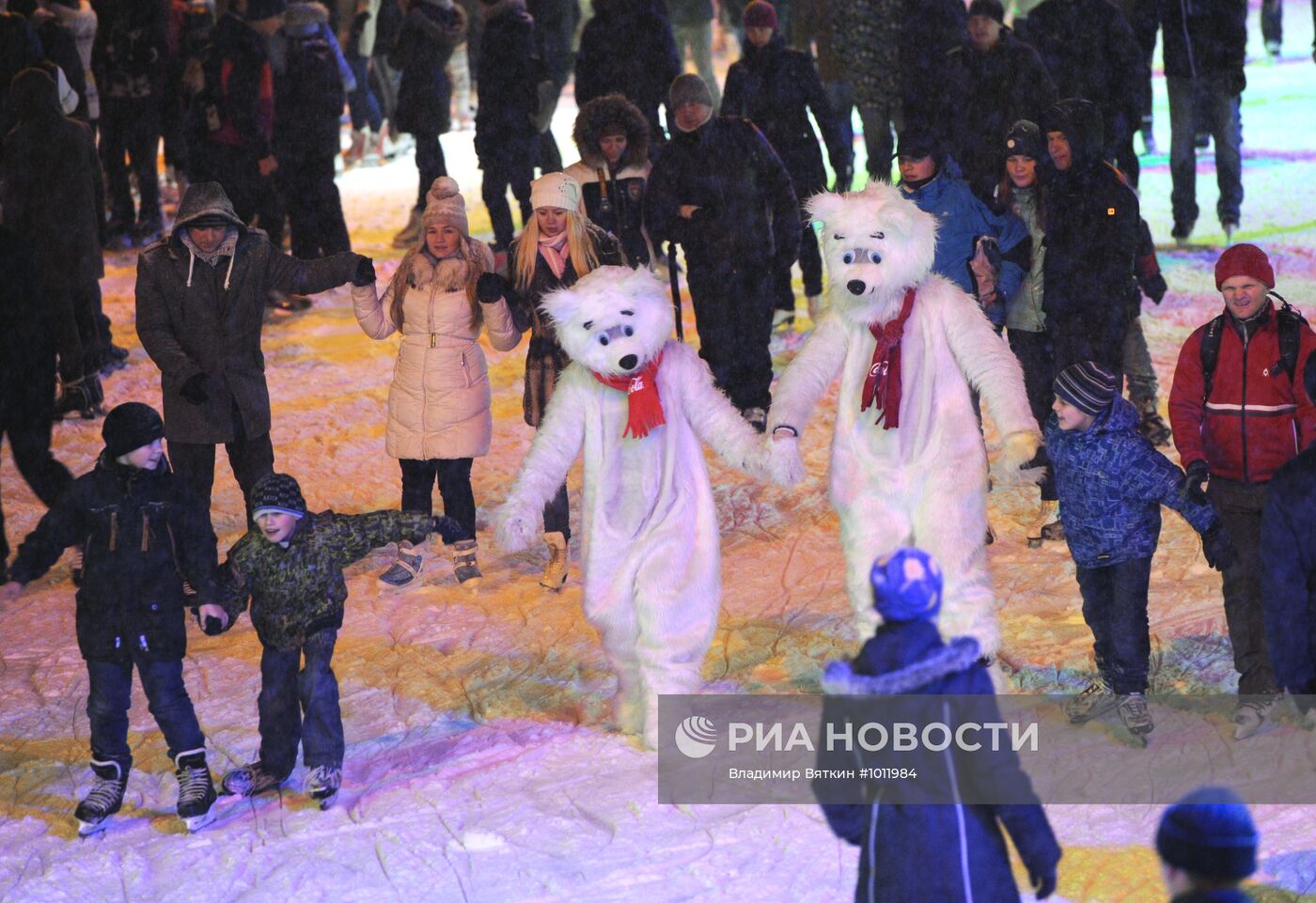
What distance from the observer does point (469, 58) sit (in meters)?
15.3

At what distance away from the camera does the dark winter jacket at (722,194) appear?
331 inches

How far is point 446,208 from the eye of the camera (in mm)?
7016

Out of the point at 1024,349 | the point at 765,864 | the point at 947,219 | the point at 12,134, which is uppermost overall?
the point at 12,134

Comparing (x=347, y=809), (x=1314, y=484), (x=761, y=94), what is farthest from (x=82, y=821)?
(x=761, y=94)

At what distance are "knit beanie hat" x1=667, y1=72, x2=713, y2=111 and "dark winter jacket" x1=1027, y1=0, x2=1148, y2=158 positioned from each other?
2737 millimetres

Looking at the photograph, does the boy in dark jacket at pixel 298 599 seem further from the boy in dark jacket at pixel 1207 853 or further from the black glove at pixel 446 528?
the boy in dark jacket at pixel 1207 853

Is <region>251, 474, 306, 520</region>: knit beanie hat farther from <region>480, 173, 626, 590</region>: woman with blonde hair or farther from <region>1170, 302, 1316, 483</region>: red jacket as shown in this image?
<region>1170, 302, 1316, 483</region>: red jacket

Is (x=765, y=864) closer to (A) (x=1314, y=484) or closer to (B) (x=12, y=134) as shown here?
(A) (x=1314, y=484)

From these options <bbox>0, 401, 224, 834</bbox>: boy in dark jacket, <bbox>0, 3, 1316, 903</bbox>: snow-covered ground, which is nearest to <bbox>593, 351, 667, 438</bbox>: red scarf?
<bbox>0, 3, 1316, 903</bbox>: snow-covered ground

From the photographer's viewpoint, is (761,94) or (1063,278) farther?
(761,94)

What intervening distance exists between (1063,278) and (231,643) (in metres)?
3.77

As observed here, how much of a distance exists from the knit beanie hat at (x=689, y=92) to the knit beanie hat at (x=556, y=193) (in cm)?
159

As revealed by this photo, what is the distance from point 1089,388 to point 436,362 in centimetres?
284

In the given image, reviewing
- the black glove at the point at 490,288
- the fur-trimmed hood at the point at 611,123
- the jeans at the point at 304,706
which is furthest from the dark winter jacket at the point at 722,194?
the jeans at the point at 304,706
